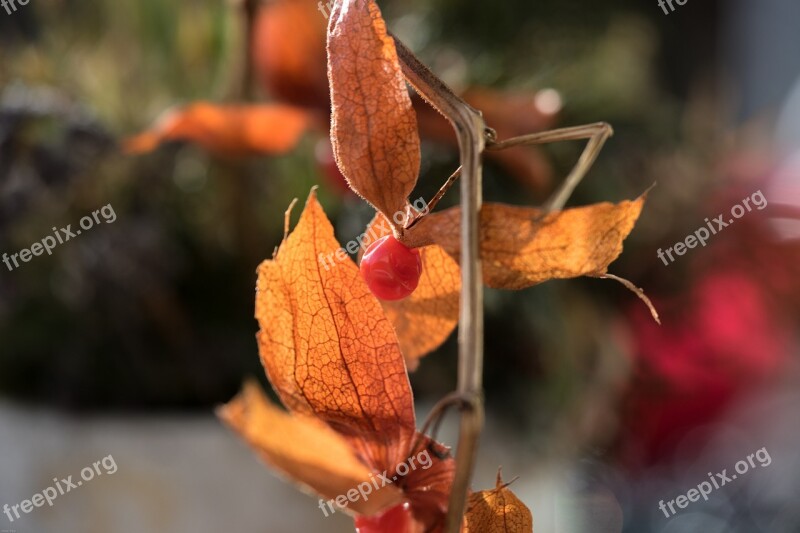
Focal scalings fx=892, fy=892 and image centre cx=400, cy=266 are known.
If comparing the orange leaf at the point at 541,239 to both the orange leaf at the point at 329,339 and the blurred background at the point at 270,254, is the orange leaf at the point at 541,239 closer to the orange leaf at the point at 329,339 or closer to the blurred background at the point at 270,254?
the orange leaf at the point at 329,339

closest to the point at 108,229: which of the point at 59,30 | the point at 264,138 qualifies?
the point at 264,138

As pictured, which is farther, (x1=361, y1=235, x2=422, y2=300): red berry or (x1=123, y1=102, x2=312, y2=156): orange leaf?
(x1=123, y1=102, x2=312, y2=156): orange leaf

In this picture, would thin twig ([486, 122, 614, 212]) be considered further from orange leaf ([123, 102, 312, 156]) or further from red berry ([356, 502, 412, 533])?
orange leaf ([123, 102, 312, 156])

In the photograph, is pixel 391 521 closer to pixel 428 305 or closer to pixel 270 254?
pixel 428 305

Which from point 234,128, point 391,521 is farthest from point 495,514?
point 234,128

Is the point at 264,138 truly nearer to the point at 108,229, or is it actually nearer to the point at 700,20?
the point at 108,229

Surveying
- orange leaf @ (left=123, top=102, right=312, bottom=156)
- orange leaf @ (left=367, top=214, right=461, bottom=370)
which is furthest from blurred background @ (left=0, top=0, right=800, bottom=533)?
orange leaf @ (left=367, top=214, right=461, bottom=370)
